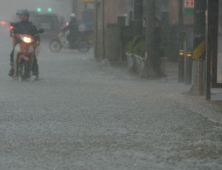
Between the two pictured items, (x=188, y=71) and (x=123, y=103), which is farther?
(x=188, y=71)

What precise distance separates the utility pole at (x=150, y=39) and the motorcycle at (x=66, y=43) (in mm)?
14336

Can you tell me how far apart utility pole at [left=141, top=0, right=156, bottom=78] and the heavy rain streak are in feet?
0.08

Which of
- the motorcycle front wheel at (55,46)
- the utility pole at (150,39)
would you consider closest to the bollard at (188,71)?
the utility pole at (150,39)

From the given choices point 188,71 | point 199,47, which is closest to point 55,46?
point 188,71

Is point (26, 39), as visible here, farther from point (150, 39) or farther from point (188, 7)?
point (188, 7)

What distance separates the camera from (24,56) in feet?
49.1

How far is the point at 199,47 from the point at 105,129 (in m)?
4.20

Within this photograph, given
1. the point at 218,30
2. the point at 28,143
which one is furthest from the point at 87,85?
the point at 28,143

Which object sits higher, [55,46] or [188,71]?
[188,71]

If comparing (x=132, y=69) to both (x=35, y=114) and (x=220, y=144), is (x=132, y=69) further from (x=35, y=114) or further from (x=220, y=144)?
(x=220, y=144)

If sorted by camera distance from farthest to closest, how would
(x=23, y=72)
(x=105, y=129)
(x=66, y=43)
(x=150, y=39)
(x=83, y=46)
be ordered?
(x=83, y=46) → (x=66, y=43) → (x=150, y=39) → (x=23, y=72) → (x=105, y=129)

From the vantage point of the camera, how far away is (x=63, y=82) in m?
14.7

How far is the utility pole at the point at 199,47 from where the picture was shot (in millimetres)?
11376

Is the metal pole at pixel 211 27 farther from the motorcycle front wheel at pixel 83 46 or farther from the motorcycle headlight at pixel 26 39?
the motorcycle front wheel at pixel 83 46
